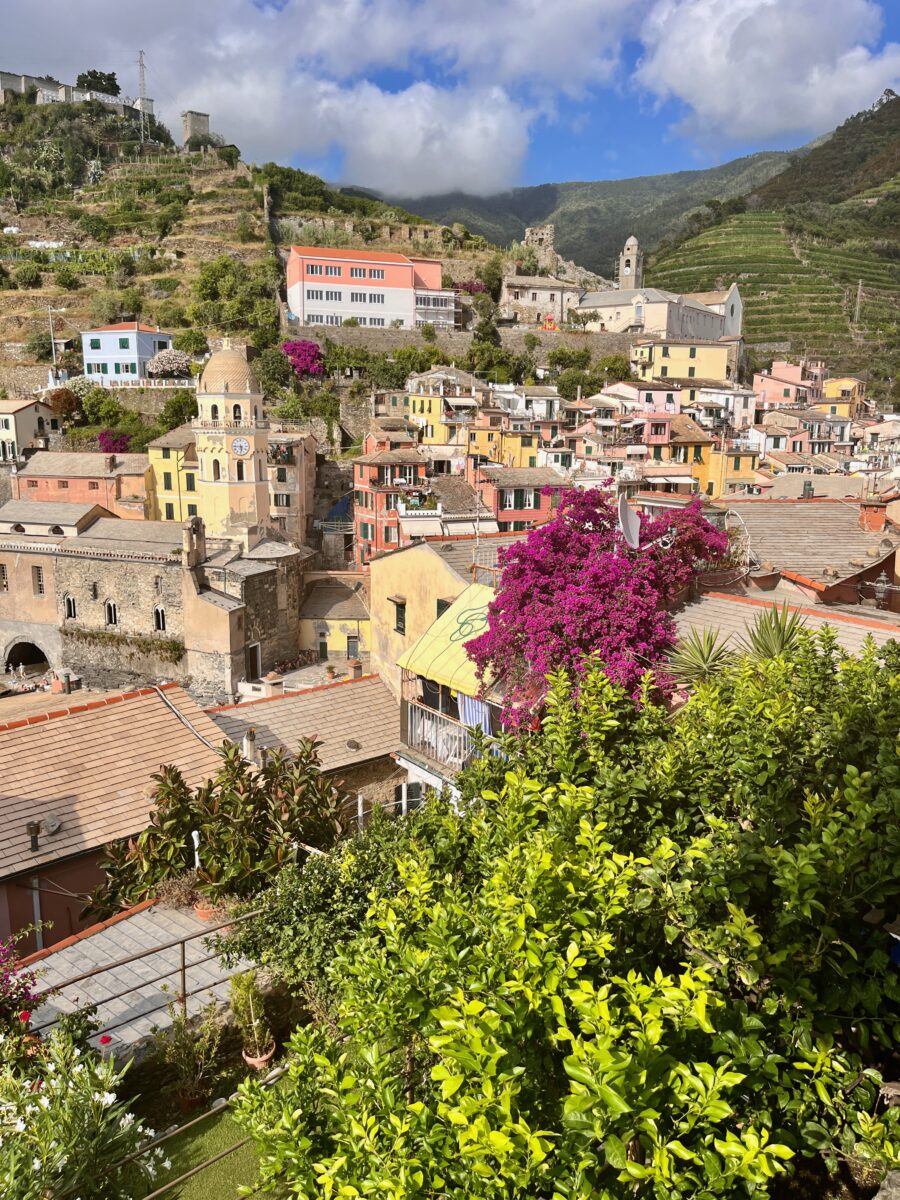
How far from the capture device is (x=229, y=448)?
129 feet

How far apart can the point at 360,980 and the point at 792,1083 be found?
264 centimetres

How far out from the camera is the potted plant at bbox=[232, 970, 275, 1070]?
9.05 meters

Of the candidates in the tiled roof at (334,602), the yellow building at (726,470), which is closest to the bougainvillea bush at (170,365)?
the tiled roof at (334,602)

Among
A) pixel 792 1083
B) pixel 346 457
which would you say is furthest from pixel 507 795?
pixel 346 457

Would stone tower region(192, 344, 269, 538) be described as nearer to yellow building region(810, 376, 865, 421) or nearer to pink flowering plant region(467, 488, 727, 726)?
pink flowering plant region(467, 488, 727, 726)

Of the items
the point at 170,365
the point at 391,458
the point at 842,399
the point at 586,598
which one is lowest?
the point at 586,598

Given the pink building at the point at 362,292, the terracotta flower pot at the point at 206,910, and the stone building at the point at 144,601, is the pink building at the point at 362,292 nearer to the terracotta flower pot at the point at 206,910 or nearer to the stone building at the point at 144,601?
the stone building at the point at 144,601

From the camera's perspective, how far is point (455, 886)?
664cm

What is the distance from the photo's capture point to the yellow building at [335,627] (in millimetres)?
38188

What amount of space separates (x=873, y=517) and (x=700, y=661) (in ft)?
34.0

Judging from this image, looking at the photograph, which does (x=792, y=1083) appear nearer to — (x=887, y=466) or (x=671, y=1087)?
(x=671, y=1087)

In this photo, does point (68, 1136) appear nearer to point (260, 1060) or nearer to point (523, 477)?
point (260, 1060)

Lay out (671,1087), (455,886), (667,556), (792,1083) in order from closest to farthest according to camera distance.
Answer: (671,1087), (792,1083), (455,886), (667,556)

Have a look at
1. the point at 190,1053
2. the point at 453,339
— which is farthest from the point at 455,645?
the point at 453,339
